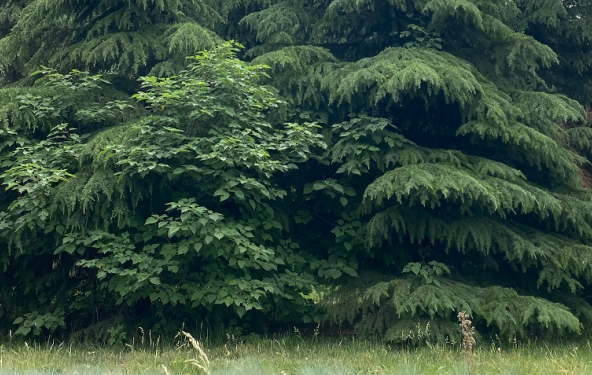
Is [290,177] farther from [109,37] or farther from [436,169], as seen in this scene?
[109,37]

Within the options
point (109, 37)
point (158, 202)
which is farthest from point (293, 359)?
point (109, 37)

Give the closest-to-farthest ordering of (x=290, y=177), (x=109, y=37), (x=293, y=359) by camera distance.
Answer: (x=293, y=359) → (x=109, y=37) → (x=290, y=177)

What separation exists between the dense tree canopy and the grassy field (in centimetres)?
34

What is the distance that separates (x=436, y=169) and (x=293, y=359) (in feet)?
9.40

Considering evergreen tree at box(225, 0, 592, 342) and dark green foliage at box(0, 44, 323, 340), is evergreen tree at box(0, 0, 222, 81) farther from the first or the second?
evergreen tree at box(225, 0, 592, 342)

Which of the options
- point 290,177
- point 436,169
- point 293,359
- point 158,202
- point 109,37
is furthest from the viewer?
point 290,177

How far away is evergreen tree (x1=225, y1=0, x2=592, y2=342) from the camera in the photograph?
24.0 ft

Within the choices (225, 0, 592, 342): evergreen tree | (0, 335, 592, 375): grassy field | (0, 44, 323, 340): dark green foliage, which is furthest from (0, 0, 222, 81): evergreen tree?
(0, 335, 592, 375): grassy field

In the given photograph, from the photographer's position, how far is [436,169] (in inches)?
292

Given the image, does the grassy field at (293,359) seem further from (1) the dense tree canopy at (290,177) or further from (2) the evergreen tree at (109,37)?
(2) the evergreen tree at (109,37)

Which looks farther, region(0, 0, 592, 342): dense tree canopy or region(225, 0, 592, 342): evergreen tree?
region(225, 0, 592, 342): evergreen tree

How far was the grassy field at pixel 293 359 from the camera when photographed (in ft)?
18.9

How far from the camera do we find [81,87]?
8.12 meters

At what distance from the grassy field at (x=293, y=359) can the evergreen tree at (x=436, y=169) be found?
321 millimetres
